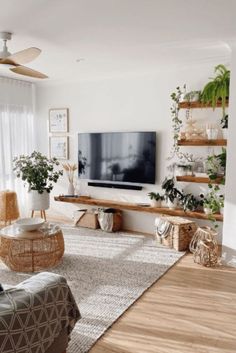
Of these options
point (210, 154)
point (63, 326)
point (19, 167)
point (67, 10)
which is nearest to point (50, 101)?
point (19, 167)

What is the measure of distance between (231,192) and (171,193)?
3.80 ft

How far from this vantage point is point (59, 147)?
231 inches

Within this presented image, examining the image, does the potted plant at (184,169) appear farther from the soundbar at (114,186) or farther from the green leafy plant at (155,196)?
the soundbar at (114,186)

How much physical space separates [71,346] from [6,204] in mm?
3185

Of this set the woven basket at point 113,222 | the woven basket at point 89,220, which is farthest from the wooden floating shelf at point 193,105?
the woven basket at point 89,220

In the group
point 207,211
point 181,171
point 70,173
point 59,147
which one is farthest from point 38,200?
point 207,211

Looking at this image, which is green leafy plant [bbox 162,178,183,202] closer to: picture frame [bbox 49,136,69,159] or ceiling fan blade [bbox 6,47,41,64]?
picture frame [bbox 49,136,69,159]

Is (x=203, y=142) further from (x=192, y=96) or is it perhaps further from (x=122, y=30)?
(x=122, y=30)

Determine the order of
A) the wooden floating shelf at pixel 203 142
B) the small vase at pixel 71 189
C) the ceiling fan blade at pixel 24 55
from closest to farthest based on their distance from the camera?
the ceiling fan blade at pixel 24 55
the wooden floating shelf at pixel 203 142
the small vase at pixel 71 189

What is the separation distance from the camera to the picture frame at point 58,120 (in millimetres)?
5735

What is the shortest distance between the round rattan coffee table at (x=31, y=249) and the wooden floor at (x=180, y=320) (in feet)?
3.72

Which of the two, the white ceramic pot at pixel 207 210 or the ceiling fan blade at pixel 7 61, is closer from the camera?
the ceiling fan blade at pixel 7 61

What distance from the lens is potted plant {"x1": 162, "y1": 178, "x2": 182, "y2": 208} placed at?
462 cm

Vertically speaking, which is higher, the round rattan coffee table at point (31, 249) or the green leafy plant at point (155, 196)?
the green leafy plant at point (155, 196)
